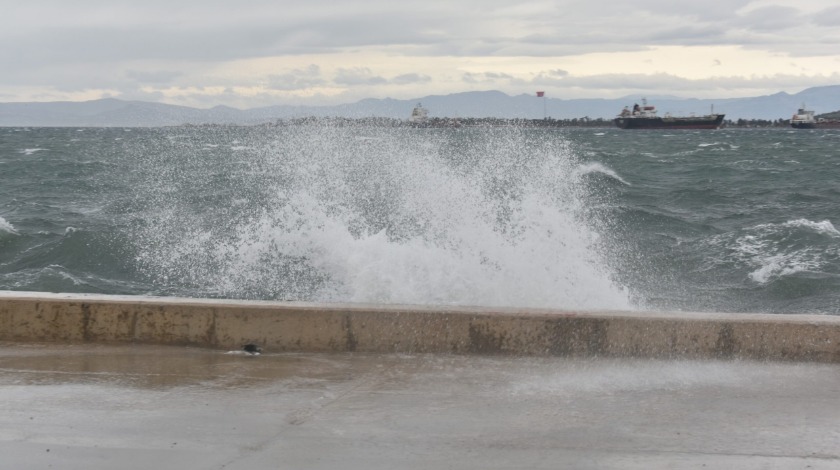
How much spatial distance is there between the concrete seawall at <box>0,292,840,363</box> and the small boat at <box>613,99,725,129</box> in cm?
10977

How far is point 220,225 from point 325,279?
298 inches

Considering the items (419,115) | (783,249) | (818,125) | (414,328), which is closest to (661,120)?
(419,115)

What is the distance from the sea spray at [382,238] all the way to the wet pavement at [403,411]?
4.09 metres

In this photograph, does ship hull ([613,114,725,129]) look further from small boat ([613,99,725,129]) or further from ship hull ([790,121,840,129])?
ship hull ([790,121,840,129])

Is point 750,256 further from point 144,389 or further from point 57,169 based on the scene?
point 57,169

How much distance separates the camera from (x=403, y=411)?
4730 mm

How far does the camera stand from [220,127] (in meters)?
112

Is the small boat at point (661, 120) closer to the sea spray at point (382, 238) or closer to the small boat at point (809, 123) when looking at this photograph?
the small boat at point (809, 123)

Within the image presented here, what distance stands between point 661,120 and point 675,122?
1.81 m

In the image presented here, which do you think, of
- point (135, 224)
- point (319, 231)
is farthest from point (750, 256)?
point (135, 224)

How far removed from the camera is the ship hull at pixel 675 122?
113 metres

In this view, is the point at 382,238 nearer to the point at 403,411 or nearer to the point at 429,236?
the point at 429,236

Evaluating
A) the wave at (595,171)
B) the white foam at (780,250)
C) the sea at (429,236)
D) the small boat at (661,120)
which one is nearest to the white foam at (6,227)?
the sea at (429,236)

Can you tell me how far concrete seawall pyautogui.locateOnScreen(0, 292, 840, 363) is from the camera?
5840mm
